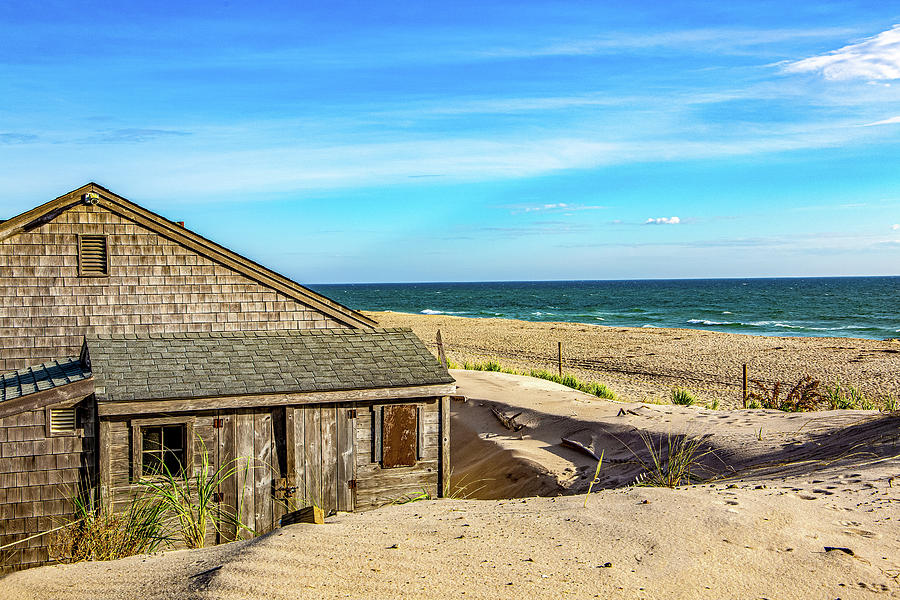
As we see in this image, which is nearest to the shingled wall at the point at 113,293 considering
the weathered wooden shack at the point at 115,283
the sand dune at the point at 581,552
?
the weathered wooden shack at the point at 115,283

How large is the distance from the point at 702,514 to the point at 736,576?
1205 mm

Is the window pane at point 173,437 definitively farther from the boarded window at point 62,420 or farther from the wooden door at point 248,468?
the boarded window at point 62,420

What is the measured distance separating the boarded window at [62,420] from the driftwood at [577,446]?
9.63 metres

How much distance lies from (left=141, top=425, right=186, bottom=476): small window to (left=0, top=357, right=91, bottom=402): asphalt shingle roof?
4.44 ft

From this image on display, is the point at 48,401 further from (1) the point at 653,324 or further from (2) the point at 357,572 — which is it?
(1) the point at 653,324

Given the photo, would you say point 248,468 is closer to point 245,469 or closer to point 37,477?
point 245,469

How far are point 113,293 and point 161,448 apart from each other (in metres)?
3.74

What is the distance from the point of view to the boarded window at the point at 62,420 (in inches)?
412

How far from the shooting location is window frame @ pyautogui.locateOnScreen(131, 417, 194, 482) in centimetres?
1061

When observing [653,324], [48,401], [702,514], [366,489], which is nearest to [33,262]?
[48,401]

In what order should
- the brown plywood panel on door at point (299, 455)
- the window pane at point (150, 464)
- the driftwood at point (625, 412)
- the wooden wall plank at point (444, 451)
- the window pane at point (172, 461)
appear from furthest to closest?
the driftwood at point (625, 412) < the wooden wall plank at point (444, 451) < the brown plywood panel on door at point (299, 455) < the window pane at point (172, 461) < the window pane at point (150, 464)

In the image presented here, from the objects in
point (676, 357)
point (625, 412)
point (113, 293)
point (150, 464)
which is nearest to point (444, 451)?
point (150, 464)

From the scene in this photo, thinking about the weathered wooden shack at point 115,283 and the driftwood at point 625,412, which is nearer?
the weathered wooden shack at point 115,283

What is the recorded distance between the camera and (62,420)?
1052 centimetres
